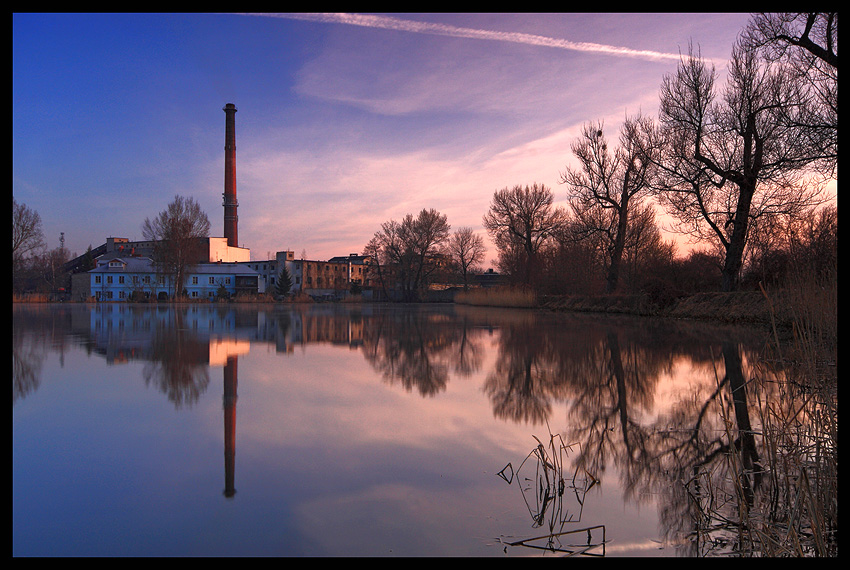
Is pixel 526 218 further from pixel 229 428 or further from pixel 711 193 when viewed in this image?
pixel 229 428

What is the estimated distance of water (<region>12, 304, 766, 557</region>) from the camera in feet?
8.83

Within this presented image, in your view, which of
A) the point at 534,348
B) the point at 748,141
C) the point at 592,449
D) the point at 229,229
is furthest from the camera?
the point at 229,229

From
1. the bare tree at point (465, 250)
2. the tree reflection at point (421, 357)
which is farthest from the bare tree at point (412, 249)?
the tree reflection at point (421, 357)

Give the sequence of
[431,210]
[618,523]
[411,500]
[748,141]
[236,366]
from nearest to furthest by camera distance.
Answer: [618,523], [411,500], [236,366], [748,141], [431,210]

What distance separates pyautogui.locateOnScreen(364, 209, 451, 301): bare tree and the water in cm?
5543

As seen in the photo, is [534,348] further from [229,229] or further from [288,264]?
[288,264]

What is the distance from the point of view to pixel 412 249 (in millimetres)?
63812

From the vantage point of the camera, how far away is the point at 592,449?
4113 millimetres

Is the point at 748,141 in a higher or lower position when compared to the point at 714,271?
higher

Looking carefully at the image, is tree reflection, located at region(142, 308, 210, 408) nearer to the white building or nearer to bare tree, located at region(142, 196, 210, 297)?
bare tree, located at region(142, 196, 210, 297)

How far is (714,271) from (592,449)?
25.0 m

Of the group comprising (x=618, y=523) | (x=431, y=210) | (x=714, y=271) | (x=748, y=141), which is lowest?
(x=618, y=523)

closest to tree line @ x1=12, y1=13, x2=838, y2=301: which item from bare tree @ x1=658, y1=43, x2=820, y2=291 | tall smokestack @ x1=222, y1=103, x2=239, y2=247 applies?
bare tree @ x1=658, y1=43, x2=820, y2=291
